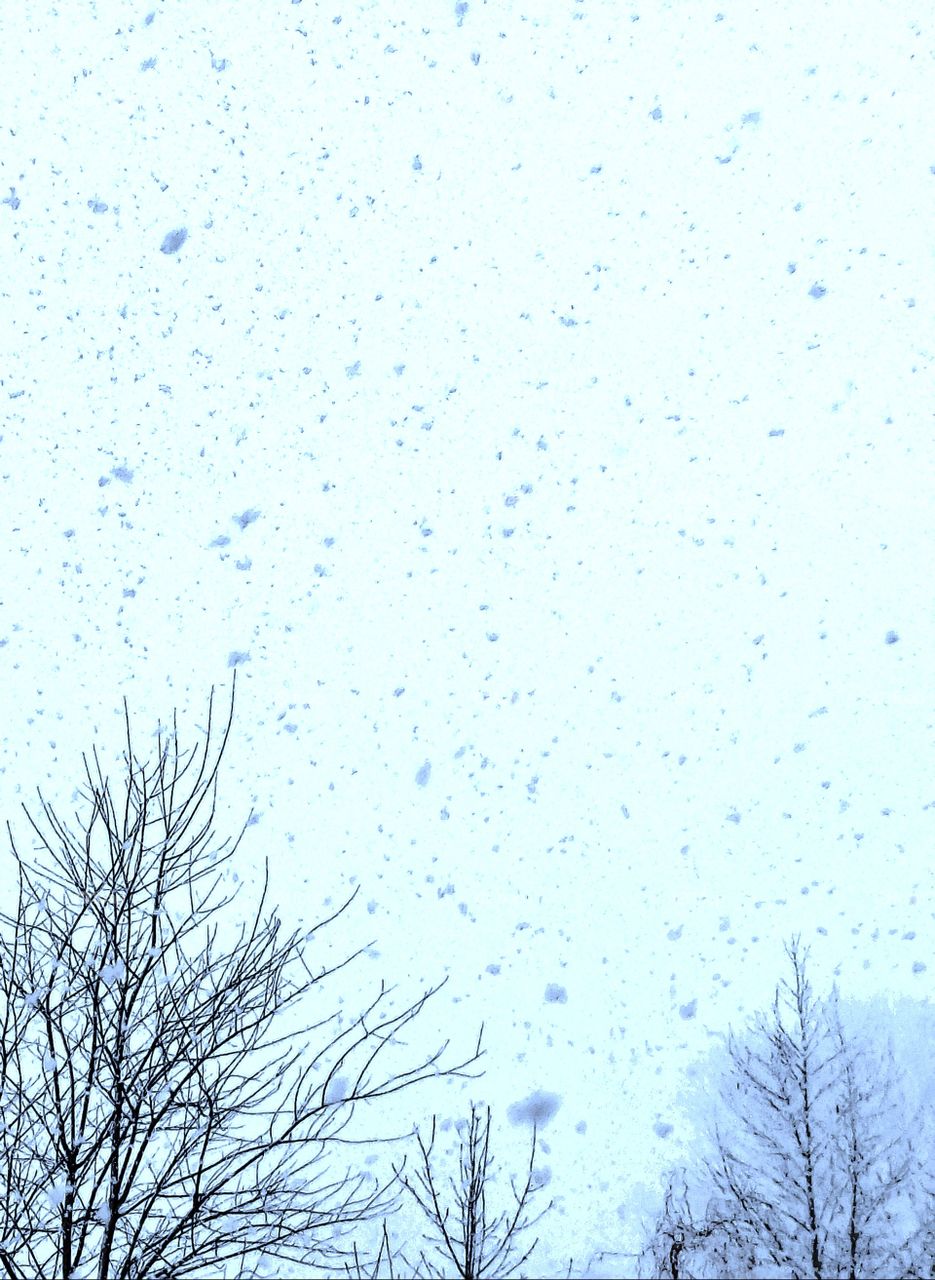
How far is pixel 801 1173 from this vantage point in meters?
7.07

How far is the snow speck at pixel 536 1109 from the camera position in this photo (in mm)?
8188

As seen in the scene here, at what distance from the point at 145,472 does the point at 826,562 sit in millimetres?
5691

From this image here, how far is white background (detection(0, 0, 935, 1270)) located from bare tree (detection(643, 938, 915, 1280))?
2.22 feet

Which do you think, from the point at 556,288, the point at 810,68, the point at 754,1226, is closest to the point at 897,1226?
the point at 754,1226

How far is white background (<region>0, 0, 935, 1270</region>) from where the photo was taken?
866 cm

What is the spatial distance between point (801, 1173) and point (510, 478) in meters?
5.53

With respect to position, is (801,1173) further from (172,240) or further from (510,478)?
(172,240)

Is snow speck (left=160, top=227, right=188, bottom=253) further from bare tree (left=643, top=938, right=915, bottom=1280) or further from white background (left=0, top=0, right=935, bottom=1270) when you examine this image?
bare tree (left=643, top=938, right=915, bottom=1280)

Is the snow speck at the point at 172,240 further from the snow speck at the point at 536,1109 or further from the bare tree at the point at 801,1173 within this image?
the bare tree at the point at 801,1173

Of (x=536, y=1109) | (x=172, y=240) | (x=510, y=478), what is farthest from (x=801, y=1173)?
(x=172, y=240)

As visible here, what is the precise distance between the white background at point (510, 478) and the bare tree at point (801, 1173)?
0.68m

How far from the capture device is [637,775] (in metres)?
8.90

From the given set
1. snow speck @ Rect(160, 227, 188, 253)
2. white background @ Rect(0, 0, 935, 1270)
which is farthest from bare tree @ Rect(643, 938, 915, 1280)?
snow speck @ Rect(160, 227, 188, 253)

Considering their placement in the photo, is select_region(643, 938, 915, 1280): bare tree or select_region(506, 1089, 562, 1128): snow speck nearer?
→ select_region(643, 938, 915, 1280): bare tree
